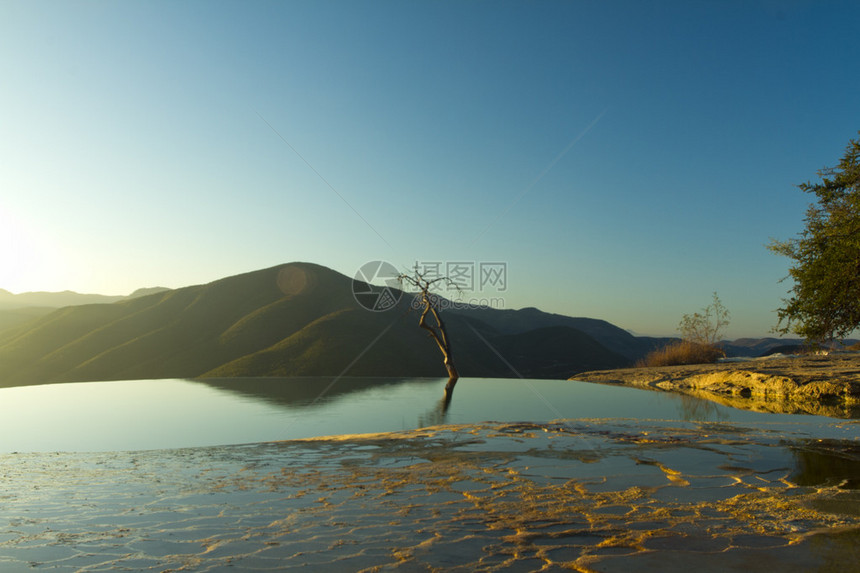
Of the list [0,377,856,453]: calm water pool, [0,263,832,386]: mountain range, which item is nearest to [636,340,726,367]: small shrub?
[0,377,856,453]: calm water pool

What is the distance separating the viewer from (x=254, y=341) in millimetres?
57969

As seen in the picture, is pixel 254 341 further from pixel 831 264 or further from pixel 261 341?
pixel 831 264

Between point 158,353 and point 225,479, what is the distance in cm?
5636

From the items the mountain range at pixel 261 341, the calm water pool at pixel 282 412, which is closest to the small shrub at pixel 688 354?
the calm water pool at pixel 282 412

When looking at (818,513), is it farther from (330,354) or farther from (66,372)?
(66,372)

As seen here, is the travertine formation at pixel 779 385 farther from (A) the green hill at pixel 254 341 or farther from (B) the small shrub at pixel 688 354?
(A) the green hill at pixel 254 341

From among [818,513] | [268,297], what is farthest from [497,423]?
[268,297]

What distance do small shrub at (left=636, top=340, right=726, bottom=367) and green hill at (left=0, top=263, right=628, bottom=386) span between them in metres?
17.3

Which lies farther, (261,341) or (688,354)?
(261,341)

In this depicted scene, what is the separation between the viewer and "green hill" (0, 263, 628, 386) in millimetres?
49031

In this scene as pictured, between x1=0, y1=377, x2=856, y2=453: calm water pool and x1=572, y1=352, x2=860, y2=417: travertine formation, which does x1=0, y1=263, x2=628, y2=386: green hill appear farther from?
x1=572, y1=352, x2=860, y2=417: travertine formation

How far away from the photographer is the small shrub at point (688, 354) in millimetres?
34688

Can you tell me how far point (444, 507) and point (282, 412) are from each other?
394 inches

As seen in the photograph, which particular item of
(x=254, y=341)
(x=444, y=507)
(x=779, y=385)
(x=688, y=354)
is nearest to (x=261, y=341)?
(x=254, y=341)
